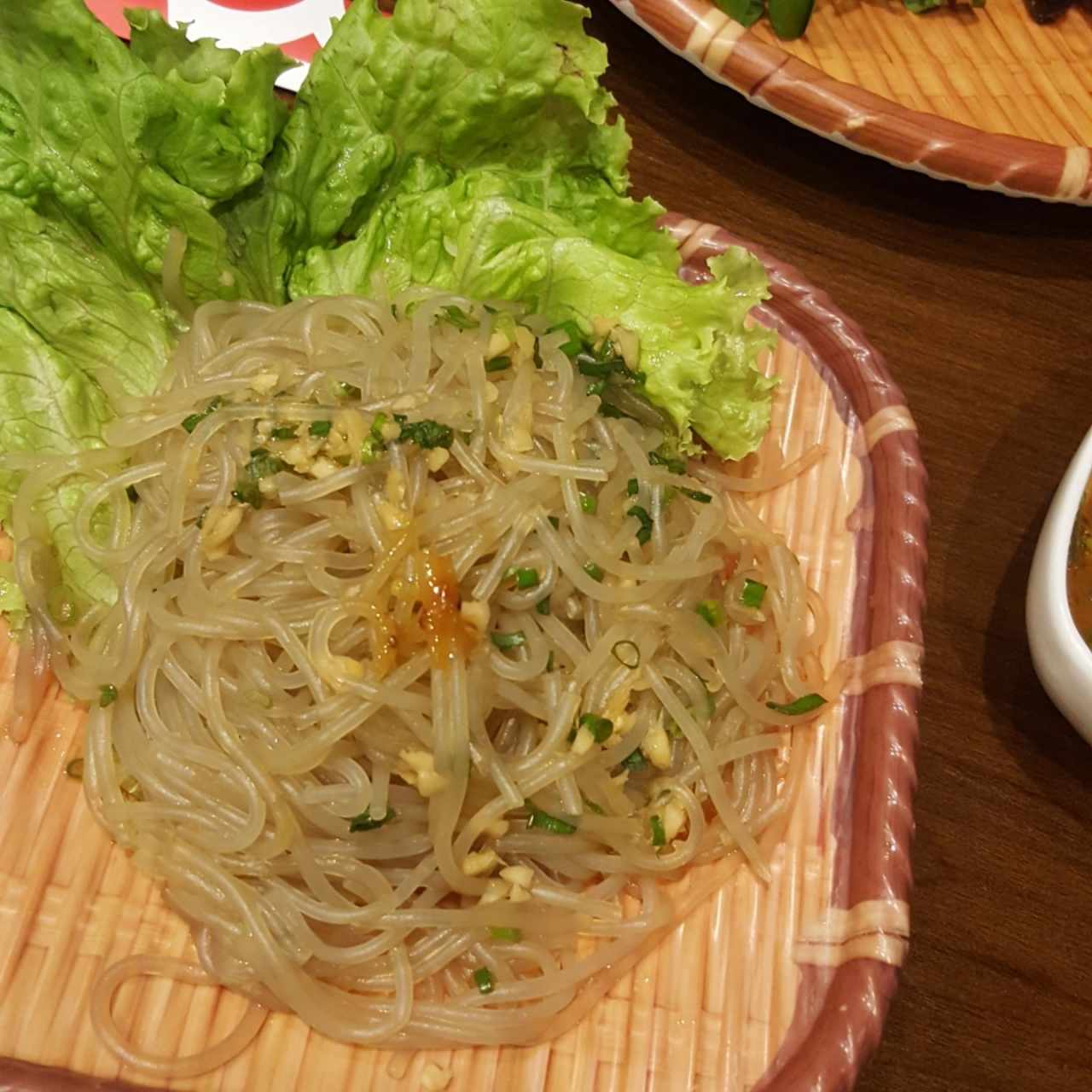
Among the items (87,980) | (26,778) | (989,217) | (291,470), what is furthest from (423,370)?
(989,217)

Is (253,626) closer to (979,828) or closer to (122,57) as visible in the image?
(122,57)

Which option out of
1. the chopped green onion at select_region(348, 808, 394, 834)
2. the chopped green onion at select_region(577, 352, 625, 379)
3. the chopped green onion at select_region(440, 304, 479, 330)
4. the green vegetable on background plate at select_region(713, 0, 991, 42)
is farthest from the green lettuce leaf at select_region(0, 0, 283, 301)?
the green vegetable on background plate at select_region(713, 0, 991, 42)

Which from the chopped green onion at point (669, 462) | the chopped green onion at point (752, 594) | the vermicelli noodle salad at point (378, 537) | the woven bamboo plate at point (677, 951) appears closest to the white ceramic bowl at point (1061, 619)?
the woven bamboo plate at point (677, 951)

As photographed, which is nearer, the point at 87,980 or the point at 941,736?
the point at 87,980

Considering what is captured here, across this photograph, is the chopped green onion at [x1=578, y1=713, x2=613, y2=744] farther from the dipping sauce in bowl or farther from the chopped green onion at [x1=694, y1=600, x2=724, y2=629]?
the dipping sauce in bowl

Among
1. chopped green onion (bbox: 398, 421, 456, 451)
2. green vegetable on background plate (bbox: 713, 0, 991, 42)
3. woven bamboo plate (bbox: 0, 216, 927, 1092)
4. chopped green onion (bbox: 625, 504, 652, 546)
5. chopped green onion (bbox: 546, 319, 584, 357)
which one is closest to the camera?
A: woven bamboo plate (bbox: 0, 216, 927, 1092)

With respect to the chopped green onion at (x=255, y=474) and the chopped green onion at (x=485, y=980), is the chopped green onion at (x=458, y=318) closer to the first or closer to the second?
the chopped green onion at (x=255, y=474)
